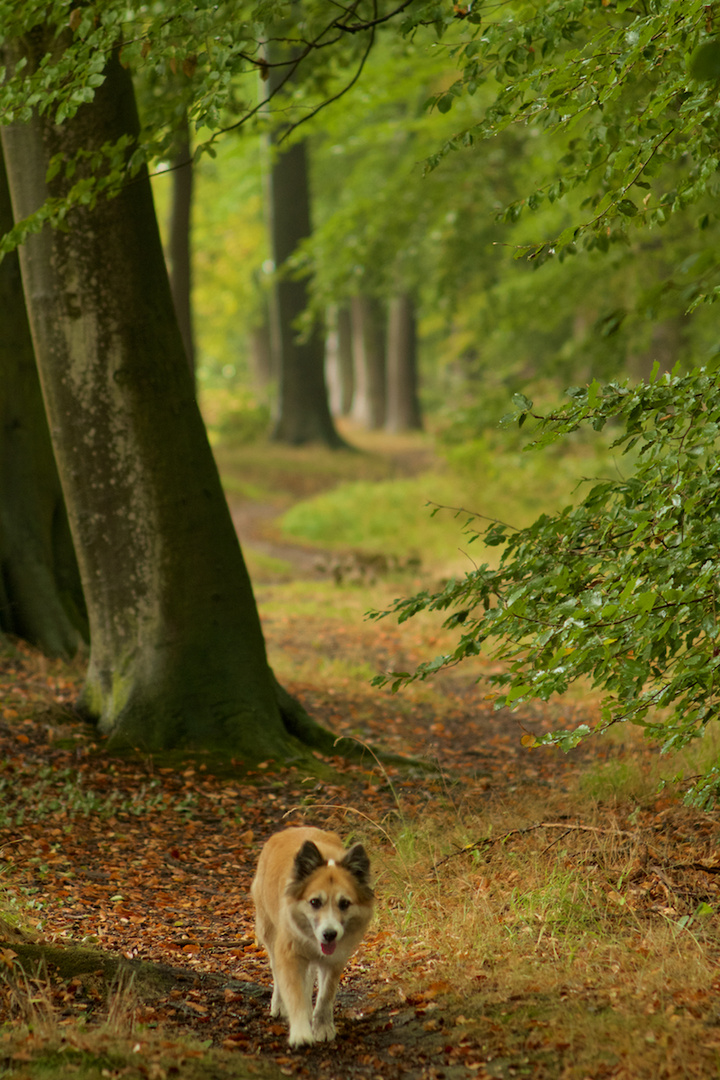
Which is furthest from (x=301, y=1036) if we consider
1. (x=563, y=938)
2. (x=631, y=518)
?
(x=631, y=518)

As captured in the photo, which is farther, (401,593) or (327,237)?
(327,237)

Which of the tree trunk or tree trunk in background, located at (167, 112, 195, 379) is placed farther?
tree trunk in background, located at (167, 112, 195, 379)

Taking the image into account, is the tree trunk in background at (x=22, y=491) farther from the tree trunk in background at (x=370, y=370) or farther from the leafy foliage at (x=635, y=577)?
the tree trunk in background at (x=370, y=370)

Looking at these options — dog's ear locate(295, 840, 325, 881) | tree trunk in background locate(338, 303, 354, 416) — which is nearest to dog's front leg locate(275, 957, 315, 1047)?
dog's ear locate(295, 840, 325, 881)

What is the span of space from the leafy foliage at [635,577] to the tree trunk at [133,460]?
3475mm

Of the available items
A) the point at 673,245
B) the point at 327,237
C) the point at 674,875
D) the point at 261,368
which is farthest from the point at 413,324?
the point at 674,875

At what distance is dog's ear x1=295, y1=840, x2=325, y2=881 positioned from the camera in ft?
12.8

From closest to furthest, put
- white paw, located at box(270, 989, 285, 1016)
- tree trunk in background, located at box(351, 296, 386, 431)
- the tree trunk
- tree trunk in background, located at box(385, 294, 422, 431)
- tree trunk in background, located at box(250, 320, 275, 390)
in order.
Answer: white paw, located at box(270, 989, 285, 1016)
the tree trunk
tree trunk in background, located at box(385, 294, 422, 431)
tree trunk in background, located at box(351, 296, 386, 431)
tree trunk in background, located at box(250, 320, 275, 390)

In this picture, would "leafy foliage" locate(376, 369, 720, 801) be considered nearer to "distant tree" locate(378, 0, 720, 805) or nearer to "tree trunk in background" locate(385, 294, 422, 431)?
"distant tree" locate(378, 0, 720, 805)

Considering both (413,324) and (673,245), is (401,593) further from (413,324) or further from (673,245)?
(413,324)

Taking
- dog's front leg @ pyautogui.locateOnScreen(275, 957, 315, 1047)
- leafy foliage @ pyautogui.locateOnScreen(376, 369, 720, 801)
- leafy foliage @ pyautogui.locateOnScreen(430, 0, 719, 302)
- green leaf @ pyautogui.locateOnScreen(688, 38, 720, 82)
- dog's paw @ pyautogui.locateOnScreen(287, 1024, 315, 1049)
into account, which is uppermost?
leafy foliage @ pyautogui.locateOnScreen(430, 0, 719, 302)

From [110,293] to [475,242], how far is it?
1289cm

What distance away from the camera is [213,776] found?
7340mm

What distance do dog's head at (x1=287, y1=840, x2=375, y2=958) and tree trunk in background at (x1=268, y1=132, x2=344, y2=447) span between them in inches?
979
